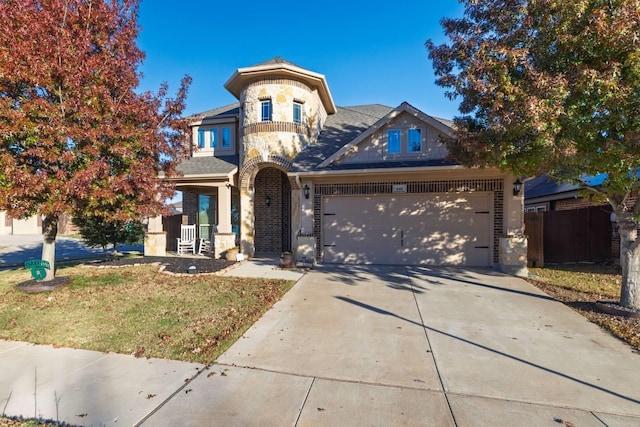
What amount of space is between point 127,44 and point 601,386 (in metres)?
10.6

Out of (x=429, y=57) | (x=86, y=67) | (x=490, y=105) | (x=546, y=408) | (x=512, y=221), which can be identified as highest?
(x=429, y=57)

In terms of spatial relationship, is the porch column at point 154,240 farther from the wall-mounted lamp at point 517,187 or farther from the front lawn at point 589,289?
the front lawn at point 589,289

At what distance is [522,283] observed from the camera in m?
7.70

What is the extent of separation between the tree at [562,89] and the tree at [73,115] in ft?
24.4

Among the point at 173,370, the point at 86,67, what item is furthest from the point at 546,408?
the point at 86,67

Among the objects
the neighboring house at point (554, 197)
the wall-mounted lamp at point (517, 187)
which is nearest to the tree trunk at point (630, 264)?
the wall-mounted lamp at point (517, 187)

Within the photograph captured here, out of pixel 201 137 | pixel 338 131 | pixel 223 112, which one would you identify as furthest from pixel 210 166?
pixel 338 131

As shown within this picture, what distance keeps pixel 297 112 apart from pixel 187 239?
7529 mm

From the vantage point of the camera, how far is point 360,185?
405 inches

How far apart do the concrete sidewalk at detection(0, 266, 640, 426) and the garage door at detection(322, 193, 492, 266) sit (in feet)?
14.6

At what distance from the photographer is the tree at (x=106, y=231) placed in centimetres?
1071

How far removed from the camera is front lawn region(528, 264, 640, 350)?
4.80 metres

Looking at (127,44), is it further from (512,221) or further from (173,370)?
(512,221)

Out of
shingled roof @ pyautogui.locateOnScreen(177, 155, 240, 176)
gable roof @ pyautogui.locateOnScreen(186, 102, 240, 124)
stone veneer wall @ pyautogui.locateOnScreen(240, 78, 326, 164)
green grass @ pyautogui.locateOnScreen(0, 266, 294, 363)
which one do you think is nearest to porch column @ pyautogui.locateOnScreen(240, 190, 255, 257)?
shingled roof @ pyautogui.locateOnScreen(177, 155, 240, 176)
